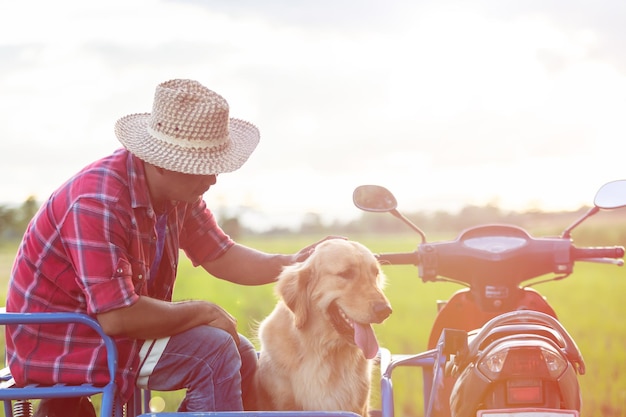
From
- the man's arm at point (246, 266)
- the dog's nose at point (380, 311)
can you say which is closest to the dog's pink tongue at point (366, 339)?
the dog's nose at point (380, 311)

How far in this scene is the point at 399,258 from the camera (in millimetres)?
3715

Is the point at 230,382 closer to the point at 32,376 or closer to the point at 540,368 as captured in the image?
the point at 32,376

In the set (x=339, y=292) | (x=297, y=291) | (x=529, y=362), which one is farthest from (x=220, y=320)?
(x=529, y=362)

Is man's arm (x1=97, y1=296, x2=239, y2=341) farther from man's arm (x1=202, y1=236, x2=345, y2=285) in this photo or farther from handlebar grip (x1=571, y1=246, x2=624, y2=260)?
handlebar grip (x1=571, y1=246, x2=624, y2=260)

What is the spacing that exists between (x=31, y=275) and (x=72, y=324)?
0.28 metres

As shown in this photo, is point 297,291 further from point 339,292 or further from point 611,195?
point 611,195

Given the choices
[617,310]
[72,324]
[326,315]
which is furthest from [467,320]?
[617,310]

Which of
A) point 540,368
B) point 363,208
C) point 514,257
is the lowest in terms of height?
point 540,368

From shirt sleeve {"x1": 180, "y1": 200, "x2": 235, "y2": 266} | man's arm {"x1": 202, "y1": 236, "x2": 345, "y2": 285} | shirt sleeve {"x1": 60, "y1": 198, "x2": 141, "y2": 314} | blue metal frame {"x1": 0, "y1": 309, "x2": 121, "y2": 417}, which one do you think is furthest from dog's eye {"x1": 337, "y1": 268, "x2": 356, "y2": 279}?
blue metal frame {"x1": 0, "y1": 309, "x2": 121, "y2": 417}

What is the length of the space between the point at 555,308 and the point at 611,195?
29.2 feet

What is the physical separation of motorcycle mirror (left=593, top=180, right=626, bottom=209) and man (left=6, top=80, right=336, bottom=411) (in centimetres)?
165

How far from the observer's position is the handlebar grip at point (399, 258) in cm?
365

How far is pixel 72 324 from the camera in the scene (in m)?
2.96

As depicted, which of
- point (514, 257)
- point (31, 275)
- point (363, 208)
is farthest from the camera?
point (363, 208)
